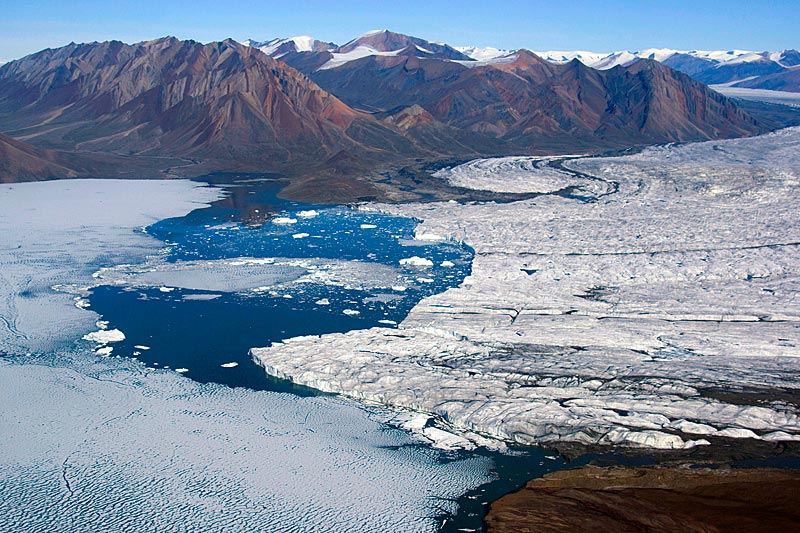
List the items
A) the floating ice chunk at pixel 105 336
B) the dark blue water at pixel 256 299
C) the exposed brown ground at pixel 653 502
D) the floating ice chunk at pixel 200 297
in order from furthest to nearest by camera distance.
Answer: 1. the floating ice chunk at pixel 200 297
2. the floating ice chunk at pixel 105 336
3. the dark blue water at pixel 256 299
4. the exposed brown ground at pixel 653 502

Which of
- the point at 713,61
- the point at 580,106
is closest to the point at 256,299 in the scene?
the point at 580,106

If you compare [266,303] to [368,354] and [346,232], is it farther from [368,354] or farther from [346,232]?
[346,232]

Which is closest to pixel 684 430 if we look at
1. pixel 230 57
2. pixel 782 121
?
pixel 230 57

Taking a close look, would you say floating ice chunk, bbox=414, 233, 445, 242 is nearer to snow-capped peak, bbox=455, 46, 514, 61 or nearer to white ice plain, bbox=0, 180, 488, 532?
white ice plain, bbox=0, 180, 488, 532

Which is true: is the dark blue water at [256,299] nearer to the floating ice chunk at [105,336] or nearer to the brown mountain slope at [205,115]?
the floating ice chunk at [105,336]

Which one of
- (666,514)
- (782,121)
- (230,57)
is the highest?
(230,57)

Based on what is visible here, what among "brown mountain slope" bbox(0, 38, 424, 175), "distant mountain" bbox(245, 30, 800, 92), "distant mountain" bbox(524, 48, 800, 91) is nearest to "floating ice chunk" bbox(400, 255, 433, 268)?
"brown mountain slope" bbox(0, 38, 424, 175)

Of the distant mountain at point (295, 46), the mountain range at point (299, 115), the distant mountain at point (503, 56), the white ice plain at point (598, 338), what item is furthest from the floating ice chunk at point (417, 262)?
the distant mountain at point (295, 46)
